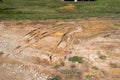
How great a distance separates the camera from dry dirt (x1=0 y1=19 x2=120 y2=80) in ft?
48.6

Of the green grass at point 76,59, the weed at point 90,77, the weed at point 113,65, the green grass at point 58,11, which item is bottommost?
the weed at point 90,77

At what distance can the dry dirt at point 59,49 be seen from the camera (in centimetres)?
1483

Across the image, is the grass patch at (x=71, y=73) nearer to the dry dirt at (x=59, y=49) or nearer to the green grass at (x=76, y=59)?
the dry dirt at (x=59, y=49)

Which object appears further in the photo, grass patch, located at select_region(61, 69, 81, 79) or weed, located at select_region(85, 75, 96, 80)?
grass patch, located at select_region(61, 69, 81, 79)

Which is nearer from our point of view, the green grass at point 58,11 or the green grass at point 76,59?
the green grass at point 76,59

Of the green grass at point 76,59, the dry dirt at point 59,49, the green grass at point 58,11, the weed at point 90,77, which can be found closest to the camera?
the weed at point 90,77

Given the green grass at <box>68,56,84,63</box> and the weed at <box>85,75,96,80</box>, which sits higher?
the green grass at <box>68,56,84,63</box>

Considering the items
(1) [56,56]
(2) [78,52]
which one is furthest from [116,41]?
(1) [56,56]

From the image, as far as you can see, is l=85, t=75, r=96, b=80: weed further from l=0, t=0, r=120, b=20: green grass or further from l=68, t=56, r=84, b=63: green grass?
l=0, t=0, r=120, b=20: green grass

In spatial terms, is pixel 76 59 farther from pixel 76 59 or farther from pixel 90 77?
pixel 90 77

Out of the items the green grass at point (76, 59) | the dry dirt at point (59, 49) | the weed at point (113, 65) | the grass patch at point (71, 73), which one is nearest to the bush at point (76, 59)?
the green grass at point (76, 59)

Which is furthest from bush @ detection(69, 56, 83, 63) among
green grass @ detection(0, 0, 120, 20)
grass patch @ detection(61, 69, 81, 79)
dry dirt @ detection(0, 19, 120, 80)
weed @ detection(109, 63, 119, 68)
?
green grass @ detection(0, 0, 120, 20)

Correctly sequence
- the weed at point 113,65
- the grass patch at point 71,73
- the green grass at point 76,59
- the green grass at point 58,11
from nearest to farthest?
1. the grass patch at point 71,73
2. the weed at point 113,65
3. the green grass at point 76,59
4. the green grass at point 58,11

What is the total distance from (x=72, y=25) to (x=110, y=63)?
6.87 m
